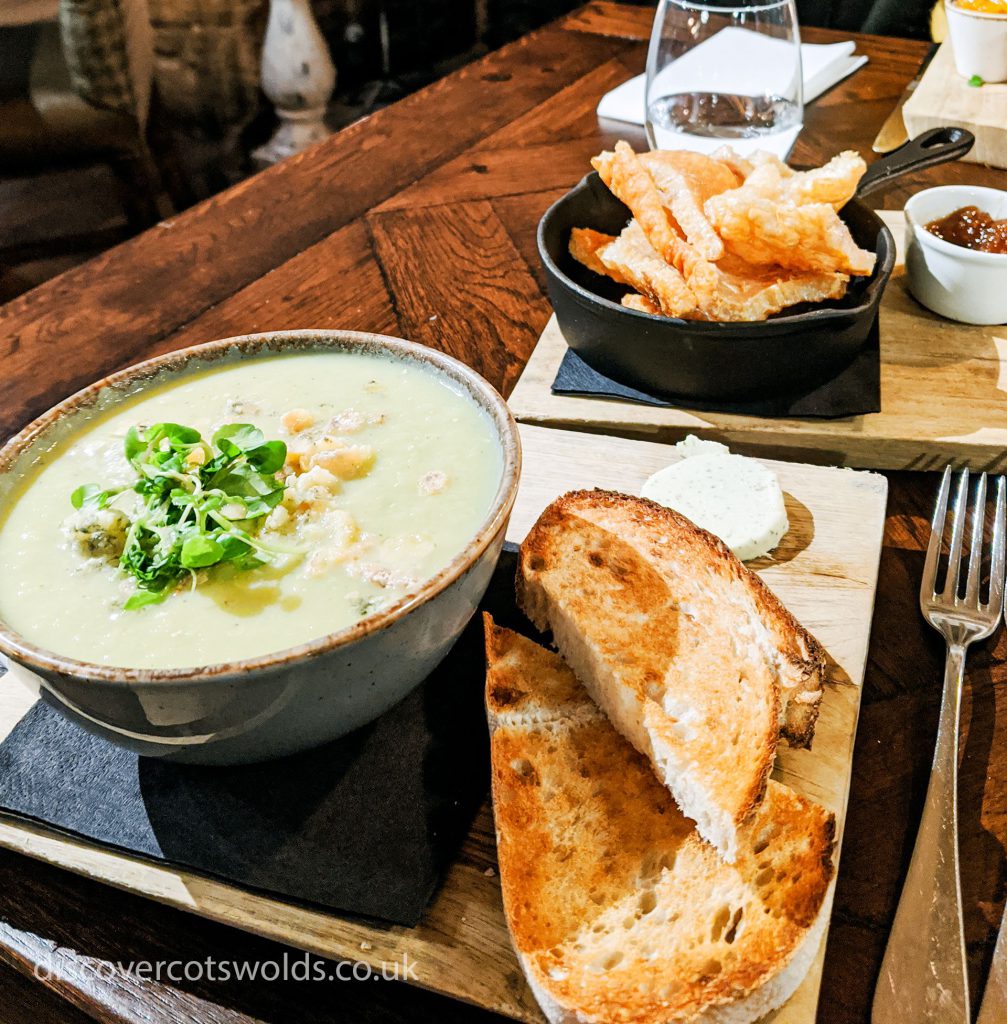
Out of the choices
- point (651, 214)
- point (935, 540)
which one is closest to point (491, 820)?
point (935, 540)

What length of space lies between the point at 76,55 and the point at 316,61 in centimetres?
120

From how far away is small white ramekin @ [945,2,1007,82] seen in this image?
264cm

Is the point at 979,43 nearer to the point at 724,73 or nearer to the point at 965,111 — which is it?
the point at 965,111

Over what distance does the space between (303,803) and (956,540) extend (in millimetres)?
1029

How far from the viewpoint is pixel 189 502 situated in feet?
3.39

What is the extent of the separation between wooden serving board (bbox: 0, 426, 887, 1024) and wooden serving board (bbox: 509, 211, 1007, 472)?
143mm

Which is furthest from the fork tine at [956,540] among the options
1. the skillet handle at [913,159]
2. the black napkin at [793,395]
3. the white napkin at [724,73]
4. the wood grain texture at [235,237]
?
the wood grain texture at [235,237]

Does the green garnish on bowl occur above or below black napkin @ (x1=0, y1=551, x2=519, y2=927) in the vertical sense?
above

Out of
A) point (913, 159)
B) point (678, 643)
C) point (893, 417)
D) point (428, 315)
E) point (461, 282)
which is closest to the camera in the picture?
point (678, 643)

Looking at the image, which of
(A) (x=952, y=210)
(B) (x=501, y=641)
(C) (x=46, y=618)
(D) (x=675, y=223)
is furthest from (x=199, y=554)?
(A) (x=952, y=210)

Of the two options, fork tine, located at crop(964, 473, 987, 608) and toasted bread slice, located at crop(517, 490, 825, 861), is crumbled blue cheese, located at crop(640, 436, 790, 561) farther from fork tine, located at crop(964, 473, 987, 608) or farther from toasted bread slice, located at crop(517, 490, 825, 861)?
fork tine, located at crop(964, 473, 987, 608)

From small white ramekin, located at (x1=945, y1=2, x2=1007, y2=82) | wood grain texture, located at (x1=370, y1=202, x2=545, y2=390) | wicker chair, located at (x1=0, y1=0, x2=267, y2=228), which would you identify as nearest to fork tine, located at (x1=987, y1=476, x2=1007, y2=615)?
wood grain texture, located at (x1=370, y1=202, x2=545, y2=390)

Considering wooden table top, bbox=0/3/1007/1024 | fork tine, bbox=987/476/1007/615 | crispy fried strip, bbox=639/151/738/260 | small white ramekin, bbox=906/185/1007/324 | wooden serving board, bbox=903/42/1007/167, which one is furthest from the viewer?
wooden serving board, bbox=903/42/1007/167

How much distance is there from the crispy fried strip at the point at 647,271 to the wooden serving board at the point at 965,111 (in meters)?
1.24
